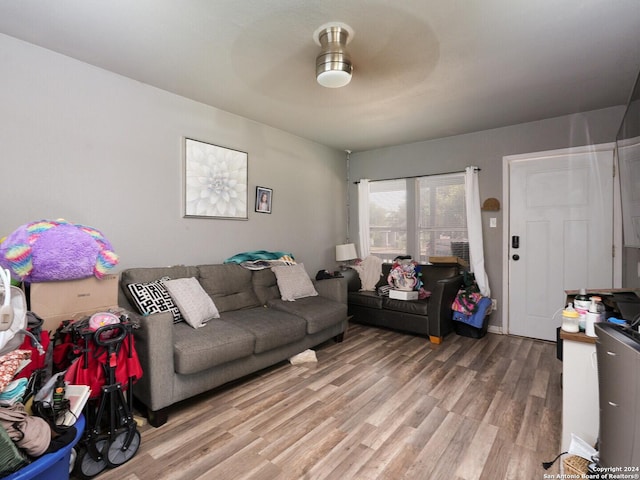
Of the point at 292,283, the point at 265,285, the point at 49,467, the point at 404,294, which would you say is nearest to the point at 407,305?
the point at 404,294

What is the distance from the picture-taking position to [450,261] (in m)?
4.00

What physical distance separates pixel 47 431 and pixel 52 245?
1057 millimetres

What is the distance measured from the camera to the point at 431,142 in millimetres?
4414

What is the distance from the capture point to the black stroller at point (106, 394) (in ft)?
5.32

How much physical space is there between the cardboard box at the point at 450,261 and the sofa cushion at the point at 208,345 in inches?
105

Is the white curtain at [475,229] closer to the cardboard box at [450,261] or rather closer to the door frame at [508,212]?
the cardboard box at [450,261]

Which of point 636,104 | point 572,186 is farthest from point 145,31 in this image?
point 572,186

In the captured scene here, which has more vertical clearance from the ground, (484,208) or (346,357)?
(484,208)

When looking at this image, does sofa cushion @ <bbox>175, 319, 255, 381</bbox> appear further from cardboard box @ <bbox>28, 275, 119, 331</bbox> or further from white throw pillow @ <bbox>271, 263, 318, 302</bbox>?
white throw pillow @ <bbox>271, 263, 318, 302</bbox>

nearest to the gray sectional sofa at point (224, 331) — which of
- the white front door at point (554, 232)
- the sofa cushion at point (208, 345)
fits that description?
the sofa cushion at point (208, 345)

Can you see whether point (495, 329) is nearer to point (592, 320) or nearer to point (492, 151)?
point (492, 151)

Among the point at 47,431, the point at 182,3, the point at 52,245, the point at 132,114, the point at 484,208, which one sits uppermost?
the point at 182,3

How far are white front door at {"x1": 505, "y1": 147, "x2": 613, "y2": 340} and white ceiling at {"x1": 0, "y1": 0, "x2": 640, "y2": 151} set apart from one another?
2.02 ft

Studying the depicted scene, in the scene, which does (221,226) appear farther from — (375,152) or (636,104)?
(636,104)
